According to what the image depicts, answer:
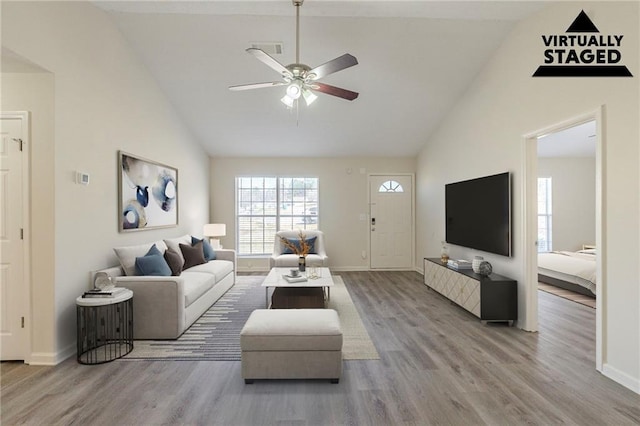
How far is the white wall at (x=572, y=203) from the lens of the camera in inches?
274

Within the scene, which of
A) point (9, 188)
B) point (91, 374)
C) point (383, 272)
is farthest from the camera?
point (383, 272)

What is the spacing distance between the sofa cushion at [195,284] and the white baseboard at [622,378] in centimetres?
378

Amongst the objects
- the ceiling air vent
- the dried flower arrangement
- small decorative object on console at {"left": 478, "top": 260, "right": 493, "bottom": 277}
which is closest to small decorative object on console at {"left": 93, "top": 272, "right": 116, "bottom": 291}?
the dried flower arrangement

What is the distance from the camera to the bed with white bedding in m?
4.56

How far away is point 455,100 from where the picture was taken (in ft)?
15.7

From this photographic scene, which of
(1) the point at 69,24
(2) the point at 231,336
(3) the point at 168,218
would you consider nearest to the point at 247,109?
(3) the point at 168,218

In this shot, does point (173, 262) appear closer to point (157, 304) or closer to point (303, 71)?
point (157, 304)

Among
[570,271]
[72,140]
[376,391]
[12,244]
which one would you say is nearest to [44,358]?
[12,244]

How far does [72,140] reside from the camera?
113 inches

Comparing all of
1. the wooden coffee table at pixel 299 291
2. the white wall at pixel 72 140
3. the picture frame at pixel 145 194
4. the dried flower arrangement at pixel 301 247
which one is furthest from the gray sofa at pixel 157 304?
the dried flower arrangement at pixel 301 247

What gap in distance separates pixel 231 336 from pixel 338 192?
4.15 meters

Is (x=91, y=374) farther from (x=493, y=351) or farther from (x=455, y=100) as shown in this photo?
(x=455, y=100)

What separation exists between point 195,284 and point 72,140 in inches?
74.5

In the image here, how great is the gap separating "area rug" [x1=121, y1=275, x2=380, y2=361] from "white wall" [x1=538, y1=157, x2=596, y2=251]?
5661 mm
